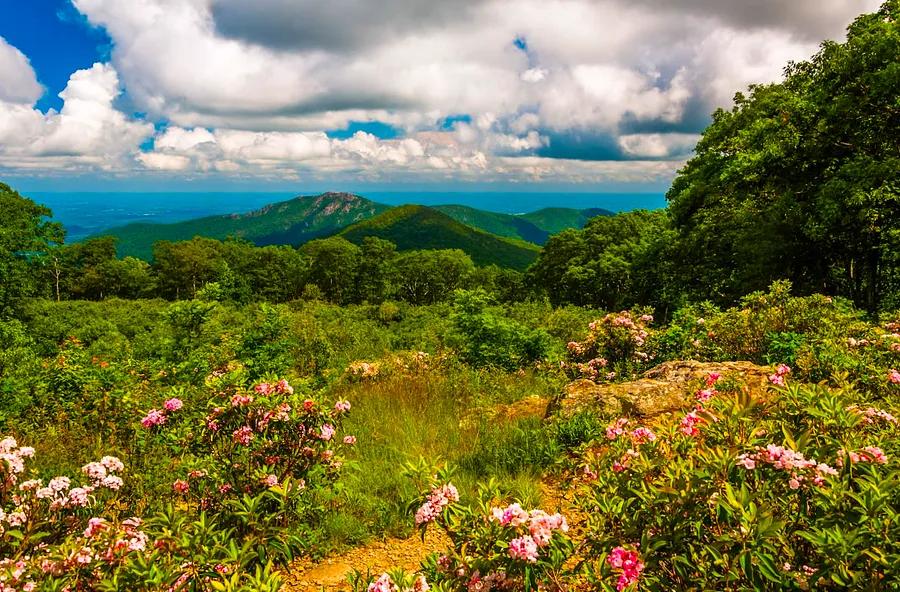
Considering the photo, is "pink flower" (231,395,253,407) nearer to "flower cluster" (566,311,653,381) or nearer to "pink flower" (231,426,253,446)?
"pink flower" (231,426,253,446)

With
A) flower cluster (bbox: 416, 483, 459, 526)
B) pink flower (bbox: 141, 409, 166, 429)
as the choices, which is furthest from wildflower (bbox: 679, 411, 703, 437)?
pink flower (bbox: 141, 409, 166, 429)

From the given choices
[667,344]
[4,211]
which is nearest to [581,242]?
[667,344]

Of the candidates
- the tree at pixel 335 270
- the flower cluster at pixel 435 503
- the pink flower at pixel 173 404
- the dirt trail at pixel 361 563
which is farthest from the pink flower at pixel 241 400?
the tree at pixel 335 270

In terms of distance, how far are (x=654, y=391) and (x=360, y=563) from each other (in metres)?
5.24

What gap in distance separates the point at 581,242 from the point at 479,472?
45.4 m

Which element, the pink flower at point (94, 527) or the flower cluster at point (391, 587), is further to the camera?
the pink flower at point (94, 527)

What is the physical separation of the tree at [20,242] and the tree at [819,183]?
136ft

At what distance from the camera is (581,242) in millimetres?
48625

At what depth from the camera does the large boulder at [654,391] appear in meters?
6.89

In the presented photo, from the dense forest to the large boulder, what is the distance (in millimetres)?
59

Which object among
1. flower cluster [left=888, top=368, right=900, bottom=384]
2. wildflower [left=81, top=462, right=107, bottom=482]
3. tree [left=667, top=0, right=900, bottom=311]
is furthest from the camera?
tree [left=667, top=0, right=900, bottom=311]

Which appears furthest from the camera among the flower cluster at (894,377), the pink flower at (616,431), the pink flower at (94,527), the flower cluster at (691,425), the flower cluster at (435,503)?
the flower cluster at (894,377)

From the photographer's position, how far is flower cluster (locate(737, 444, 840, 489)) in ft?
7.73

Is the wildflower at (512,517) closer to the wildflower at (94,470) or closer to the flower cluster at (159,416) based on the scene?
the wildflower at (94,470)
